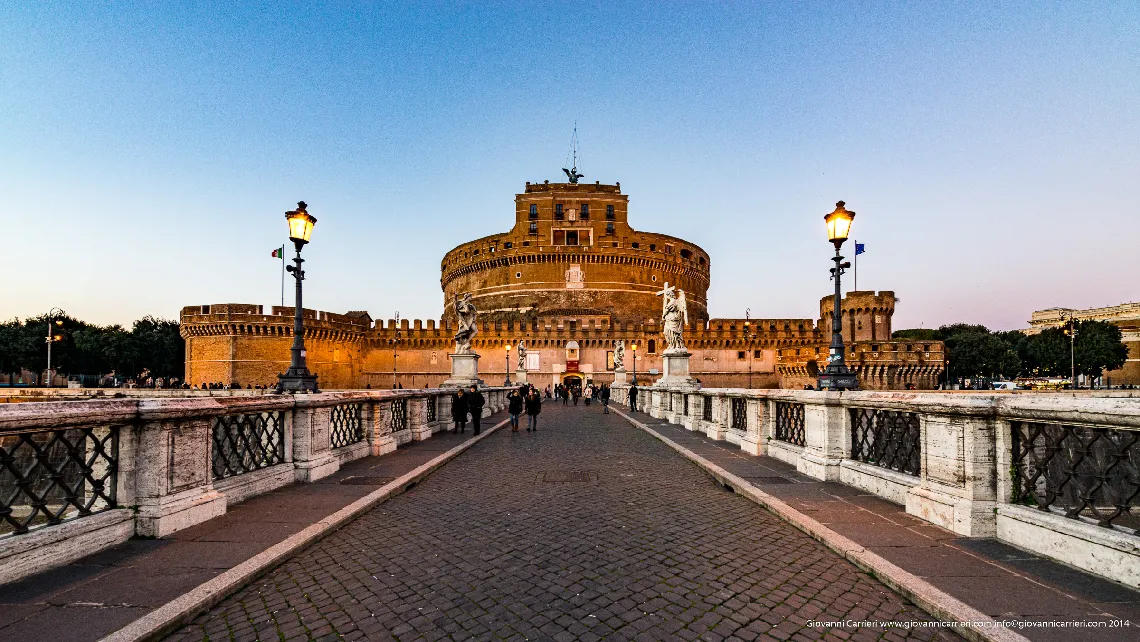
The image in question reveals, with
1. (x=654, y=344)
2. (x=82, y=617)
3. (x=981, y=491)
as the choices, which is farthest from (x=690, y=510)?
(x=654, y=344)

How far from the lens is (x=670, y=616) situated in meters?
3.57

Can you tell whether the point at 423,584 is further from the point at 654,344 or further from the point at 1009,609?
the point at 654,344

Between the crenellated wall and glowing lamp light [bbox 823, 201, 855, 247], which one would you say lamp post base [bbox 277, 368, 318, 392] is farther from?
the crenellated wall

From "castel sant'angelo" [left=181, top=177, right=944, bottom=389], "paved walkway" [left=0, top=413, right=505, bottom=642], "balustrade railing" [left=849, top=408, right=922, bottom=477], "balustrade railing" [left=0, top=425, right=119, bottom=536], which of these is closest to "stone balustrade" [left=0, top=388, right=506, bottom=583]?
"balustrade railing" [left=0, top=425, right=119, bottom=536]

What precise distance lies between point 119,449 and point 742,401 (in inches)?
422

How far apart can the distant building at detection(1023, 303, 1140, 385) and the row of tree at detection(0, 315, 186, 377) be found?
374 feet

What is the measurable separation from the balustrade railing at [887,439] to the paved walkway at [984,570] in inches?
22.4

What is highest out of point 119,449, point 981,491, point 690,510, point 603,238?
point 603,238

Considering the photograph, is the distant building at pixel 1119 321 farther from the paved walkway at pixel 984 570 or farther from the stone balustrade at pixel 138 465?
the stone balustrade at pixel 138 465

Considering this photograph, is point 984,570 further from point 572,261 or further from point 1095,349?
point 1095,349

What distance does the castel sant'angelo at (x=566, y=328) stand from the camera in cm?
5309

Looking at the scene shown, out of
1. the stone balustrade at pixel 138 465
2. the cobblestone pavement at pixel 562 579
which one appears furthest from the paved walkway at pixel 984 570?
the stone balustrade at pixel 138 465

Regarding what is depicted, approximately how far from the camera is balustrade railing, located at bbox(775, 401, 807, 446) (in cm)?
902

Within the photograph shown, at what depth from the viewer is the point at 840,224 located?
10.5 meters
